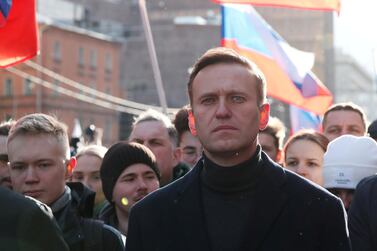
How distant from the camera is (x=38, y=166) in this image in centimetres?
486

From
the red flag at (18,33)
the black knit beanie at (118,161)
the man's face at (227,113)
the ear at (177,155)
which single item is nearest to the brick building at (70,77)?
the red flag at (18,33)

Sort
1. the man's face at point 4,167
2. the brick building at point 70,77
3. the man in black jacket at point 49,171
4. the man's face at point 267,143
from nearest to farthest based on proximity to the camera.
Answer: the man in black jacket at point 49,171, the man's face at point 4,167, the man's face at point 267,143, the brick building at point 70,77

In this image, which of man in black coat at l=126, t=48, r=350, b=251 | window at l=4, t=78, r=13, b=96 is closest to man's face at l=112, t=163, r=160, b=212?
man in black coat at l=126, t=48, r=350, b=251

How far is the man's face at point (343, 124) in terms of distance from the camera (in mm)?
7254

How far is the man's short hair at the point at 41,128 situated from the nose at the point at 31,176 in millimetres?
196

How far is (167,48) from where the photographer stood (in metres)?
78.9

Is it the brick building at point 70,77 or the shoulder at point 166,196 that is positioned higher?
the shoulder at point 166,196

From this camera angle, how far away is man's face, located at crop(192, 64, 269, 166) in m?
3.79

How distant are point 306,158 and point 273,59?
14.0 feet

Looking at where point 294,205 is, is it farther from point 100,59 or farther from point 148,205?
point 100,59

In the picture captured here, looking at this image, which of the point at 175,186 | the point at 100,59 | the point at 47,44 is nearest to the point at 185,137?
the point at 175,186

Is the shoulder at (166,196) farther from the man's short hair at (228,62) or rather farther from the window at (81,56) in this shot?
the window at (81,56)

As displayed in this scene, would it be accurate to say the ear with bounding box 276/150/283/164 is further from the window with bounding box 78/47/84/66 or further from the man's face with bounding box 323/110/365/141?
the window with bounding box 78/47/84/66

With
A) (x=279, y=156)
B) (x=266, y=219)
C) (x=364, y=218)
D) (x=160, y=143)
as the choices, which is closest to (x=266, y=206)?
(x=266, y=219)
